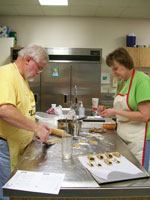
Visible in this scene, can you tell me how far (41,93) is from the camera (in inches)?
172

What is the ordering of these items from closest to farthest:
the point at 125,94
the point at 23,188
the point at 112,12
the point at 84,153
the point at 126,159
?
the point at 23,188 < the point at 126,159 < the point at 84,153 < the point at 125,94 < the point at 112,12

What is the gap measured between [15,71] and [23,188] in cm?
84

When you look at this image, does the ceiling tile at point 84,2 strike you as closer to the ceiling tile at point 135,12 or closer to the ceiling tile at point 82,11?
the ceiling tile at point 82,11

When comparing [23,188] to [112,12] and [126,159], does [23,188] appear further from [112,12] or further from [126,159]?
[112,12]

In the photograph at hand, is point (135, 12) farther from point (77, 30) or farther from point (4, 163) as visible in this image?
point (4, 163)

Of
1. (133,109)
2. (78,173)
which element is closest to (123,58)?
(133,109)

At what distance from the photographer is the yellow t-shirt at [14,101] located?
4.18 ft

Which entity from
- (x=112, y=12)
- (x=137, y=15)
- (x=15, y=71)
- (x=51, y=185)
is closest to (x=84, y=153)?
(x=51, y=185)

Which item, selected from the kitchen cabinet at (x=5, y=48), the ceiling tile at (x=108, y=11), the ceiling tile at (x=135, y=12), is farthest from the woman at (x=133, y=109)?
the kitchen cabinet at (x=5, y=48)

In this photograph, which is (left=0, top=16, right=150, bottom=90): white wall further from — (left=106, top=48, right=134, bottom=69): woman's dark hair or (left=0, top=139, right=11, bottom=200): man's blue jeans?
(left=0, top=139, right=11, bottom=200): man's blue jeans

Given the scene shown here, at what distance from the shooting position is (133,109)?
1667mm

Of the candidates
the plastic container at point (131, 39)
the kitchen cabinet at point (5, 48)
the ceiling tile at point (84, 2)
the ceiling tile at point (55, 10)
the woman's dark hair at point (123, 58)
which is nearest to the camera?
the woman's dark hair at point (123, 58)

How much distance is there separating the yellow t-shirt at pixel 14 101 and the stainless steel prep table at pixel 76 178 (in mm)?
117

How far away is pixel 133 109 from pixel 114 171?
783 mm
